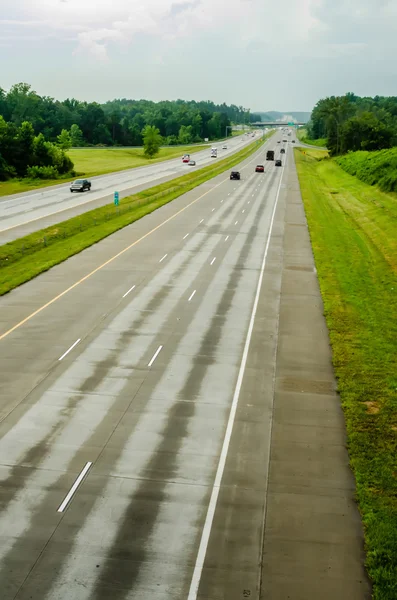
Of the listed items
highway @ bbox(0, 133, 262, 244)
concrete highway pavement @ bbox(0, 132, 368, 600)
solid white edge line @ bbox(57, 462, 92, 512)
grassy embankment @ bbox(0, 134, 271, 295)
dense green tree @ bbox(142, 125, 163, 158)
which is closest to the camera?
concrete highway pavement @ bbox(0, 132, 368, 600)

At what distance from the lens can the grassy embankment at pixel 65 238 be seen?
3947 centimetres

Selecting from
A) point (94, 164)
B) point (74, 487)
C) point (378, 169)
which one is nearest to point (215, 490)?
point (74, 487)

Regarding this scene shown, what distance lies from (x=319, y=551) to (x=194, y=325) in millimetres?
16294

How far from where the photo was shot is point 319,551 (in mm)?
14102

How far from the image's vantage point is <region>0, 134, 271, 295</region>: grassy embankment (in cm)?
3947

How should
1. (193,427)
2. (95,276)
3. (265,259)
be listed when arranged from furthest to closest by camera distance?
(265,259), (95,276), (193,427)

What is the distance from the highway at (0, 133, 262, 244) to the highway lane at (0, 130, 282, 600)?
1808 cm

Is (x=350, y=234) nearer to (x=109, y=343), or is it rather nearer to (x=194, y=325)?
(x=194, y=325)

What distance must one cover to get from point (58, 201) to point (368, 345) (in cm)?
5170

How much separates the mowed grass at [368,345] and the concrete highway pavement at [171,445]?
20.6 inches

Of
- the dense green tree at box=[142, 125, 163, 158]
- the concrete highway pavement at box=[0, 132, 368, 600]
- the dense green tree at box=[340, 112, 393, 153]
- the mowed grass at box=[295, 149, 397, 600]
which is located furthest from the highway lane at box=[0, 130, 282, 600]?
the dense green tree at box=[142, 125, 163, 158]

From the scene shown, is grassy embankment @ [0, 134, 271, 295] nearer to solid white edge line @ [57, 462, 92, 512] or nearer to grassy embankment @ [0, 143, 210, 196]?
solid white edge line @ [57, 462, 92, 512]

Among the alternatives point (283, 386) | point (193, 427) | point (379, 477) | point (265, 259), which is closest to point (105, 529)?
point (193, 427)

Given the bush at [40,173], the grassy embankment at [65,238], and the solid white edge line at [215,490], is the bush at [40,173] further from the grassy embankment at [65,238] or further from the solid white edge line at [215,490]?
the solid white edge line at [215,490]
